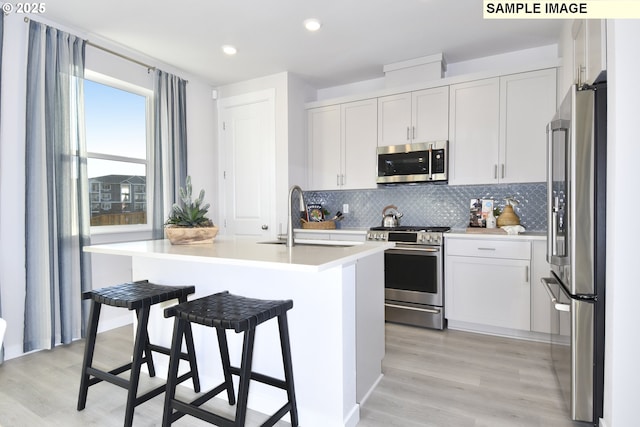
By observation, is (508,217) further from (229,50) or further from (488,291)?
(229,50)

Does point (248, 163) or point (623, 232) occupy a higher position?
point (248, 163)

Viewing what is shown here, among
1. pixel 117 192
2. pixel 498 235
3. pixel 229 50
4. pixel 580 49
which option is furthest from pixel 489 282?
pixel 117 192

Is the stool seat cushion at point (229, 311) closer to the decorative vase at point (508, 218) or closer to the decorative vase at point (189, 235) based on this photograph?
the decorative vase at point (189, 235)

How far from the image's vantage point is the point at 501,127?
3.40 metres

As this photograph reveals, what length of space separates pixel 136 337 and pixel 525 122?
348 cm

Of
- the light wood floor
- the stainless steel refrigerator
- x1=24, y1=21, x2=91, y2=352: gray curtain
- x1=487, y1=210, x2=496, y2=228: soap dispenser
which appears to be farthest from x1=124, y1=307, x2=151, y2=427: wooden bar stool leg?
x1=487, y1=210, x2=496, y2=228: soap dispenser

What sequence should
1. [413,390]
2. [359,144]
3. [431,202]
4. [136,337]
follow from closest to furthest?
[136,337]
[413,390]
[431,202]
[359,144]

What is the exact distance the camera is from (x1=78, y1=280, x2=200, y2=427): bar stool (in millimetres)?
1791

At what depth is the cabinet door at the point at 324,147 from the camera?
4.29m

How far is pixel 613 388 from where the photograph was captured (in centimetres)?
162

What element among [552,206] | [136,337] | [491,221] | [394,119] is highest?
→ [394,119]

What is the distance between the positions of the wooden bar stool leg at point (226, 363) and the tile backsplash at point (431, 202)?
2717 mm

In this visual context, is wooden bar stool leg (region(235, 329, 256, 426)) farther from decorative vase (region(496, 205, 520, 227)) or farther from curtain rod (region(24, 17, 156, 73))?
curtain rod (region(24, 17, 156, 73))

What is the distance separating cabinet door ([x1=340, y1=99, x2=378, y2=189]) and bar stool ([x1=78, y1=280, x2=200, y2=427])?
2.50 m
